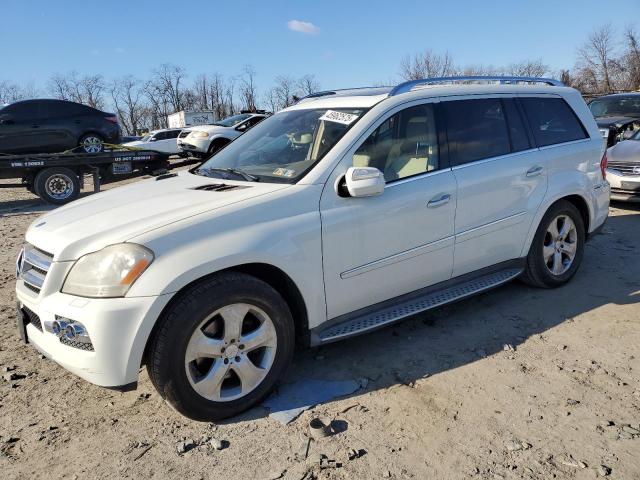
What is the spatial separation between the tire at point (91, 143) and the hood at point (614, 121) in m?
11.6

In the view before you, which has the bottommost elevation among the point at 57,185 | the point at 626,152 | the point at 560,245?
the point at 560,245

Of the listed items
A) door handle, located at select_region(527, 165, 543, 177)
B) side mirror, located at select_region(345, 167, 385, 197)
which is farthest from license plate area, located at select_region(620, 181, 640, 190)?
side mirror, located at select_region(345, 167, 385, 197)

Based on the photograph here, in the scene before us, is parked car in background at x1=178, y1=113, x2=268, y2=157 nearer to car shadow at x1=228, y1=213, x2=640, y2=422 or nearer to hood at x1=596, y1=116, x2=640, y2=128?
hood at x1=596, y1=116, x2=640, y2=128

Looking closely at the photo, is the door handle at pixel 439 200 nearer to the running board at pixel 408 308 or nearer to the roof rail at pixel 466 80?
the running board at pixel 408 308

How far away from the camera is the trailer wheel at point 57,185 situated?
35.9 ft

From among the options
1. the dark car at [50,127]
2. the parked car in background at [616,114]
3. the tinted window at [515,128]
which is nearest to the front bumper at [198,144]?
the dark car at [50,127]

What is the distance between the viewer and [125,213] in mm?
2996

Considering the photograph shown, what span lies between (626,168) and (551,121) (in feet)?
13.9

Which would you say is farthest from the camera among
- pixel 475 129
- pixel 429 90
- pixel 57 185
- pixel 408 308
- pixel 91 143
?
pixel 91 143

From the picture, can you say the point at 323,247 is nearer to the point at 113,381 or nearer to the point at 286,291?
the point at 286,291

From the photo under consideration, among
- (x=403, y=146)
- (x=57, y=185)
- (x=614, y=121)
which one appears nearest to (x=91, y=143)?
(x=57, y=185)

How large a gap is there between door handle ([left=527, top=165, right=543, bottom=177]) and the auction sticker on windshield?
1596 millimetres

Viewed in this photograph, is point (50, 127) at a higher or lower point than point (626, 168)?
higher

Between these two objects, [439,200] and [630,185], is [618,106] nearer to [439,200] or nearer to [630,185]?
[630,185]
